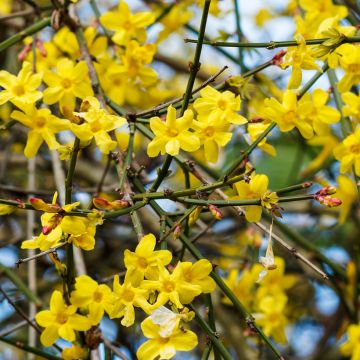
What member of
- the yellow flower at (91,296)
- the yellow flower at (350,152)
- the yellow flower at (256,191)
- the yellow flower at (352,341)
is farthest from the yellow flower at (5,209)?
the yellow flower at (352,341)

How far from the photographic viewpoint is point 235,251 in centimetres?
255

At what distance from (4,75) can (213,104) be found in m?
0.39

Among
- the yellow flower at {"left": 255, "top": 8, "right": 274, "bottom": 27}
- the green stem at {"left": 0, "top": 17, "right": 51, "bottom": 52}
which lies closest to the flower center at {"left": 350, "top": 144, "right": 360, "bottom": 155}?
the green stem at {"left": 0, "top": 17, "right": 51, "bottom": 52}

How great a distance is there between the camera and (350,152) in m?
1.37

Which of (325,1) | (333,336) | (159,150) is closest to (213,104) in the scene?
(159,150)

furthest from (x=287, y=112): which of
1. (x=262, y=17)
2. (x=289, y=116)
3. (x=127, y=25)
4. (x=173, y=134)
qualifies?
(x=262, y=17)

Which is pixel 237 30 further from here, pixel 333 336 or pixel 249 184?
pixel 333 336

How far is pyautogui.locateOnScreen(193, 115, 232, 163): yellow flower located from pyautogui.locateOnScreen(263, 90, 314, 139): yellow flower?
84mm

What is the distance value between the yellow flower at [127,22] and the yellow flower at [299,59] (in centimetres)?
50

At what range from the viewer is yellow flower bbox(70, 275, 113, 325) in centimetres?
119

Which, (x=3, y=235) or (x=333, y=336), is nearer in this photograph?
(x=333, y=336)

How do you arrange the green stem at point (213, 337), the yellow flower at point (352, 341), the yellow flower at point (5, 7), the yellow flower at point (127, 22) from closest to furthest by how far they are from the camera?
the green stem at point (213, 337), the yellow flower at point (127, 22), the yellow flower at point (352, 341), the yellow flower at point (5, 7)

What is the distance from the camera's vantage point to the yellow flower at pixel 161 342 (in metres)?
1.06

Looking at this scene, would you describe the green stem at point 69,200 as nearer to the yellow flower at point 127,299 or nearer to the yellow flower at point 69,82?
the yellow flower at point 127,299
